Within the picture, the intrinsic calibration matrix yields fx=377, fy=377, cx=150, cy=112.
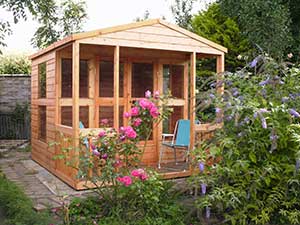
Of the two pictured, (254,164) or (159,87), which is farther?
(159,87)

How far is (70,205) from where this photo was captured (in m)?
3.94

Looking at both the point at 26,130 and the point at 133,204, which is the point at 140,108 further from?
the point at 26,130

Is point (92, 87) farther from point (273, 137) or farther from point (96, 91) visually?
point (273, 137)

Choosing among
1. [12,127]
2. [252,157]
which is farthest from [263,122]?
[12,127]

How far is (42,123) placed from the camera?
6.74m

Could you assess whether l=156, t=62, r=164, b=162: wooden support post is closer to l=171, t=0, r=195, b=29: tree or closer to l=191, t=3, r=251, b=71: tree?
l=191, t=3, r=251, b=71: tree

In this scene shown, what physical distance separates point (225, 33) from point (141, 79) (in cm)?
356

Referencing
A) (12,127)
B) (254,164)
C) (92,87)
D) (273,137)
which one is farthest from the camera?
(12,127)

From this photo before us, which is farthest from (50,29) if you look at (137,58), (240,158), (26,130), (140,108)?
(240,158)

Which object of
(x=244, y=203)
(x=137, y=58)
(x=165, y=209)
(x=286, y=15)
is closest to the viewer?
(x=244, y=203)

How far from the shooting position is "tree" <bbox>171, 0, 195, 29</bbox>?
12664mm

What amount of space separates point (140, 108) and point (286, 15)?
509 cm

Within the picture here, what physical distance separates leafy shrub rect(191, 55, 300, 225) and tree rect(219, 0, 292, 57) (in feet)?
12.9

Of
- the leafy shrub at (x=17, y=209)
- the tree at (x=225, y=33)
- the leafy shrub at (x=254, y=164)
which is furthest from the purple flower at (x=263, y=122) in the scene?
the tree at (x=225, y=33)
